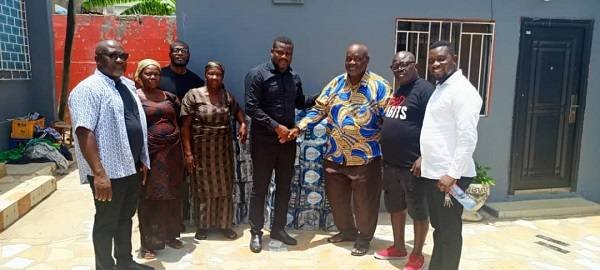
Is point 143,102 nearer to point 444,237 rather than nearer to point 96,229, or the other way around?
point 96,229

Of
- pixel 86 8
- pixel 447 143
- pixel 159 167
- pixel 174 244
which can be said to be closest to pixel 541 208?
pixel 447 143

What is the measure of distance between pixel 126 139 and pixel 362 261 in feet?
7.16

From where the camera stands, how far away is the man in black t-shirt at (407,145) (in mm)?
3373

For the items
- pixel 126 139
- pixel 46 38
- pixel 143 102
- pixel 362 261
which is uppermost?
pixel 46 38

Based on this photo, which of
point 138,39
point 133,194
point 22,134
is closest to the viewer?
point 133,194

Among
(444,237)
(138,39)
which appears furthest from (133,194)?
(138,39)

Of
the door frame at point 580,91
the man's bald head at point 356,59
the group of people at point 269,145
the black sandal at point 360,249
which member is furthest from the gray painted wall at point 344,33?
the black sandal at point 360,249

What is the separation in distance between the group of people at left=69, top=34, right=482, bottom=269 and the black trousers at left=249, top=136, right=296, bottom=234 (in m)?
0.01

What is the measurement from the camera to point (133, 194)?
3.15 meters

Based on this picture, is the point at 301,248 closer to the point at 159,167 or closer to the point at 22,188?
the point at 159,167

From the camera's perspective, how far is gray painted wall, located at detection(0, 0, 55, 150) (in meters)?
7.82

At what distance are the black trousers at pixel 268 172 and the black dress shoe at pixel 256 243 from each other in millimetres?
43

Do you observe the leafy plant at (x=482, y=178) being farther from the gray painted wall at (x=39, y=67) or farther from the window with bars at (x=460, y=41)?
the gray painted wall at (x=39, y=67)

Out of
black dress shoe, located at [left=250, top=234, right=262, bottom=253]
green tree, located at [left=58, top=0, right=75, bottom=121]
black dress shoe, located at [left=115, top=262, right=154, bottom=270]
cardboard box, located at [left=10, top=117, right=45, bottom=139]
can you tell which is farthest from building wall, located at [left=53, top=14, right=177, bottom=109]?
black dress shoe, located at [left=115, top=262, right=154, bottom=270]
